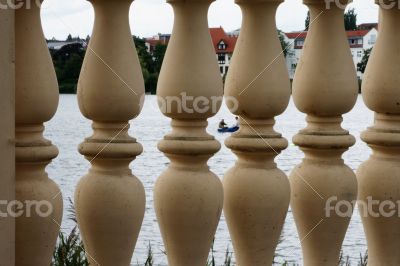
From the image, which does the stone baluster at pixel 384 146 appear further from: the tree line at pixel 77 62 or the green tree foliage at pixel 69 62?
the green tree foliage at pixel 69 62

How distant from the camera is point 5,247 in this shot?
242 cm

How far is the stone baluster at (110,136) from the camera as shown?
8.43 feet

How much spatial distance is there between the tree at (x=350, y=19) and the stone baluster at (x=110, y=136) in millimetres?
1115

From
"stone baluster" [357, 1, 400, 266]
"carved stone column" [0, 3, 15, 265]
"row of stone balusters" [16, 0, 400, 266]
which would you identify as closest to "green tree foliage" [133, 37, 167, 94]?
"row of stone balusters" [16, 0, 400, 266]

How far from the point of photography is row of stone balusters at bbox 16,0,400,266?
8.45 feet

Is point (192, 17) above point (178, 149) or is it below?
above

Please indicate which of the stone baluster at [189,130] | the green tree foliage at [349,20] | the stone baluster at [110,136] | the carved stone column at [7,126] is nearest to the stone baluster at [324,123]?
the green tree foliage at [349,20]

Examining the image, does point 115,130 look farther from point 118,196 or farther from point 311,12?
point 311,12

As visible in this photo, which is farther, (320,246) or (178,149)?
(320,246)

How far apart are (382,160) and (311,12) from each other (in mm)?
649

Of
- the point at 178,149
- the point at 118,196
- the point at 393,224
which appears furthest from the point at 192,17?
the point at 393,224

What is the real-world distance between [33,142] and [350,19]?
1620 mm

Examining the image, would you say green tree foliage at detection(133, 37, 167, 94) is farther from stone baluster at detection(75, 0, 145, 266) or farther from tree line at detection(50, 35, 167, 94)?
stone baluster at detection(75, 0, 145, 266)

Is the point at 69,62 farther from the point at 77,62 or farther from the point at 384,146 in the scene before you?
the point at 384,146
